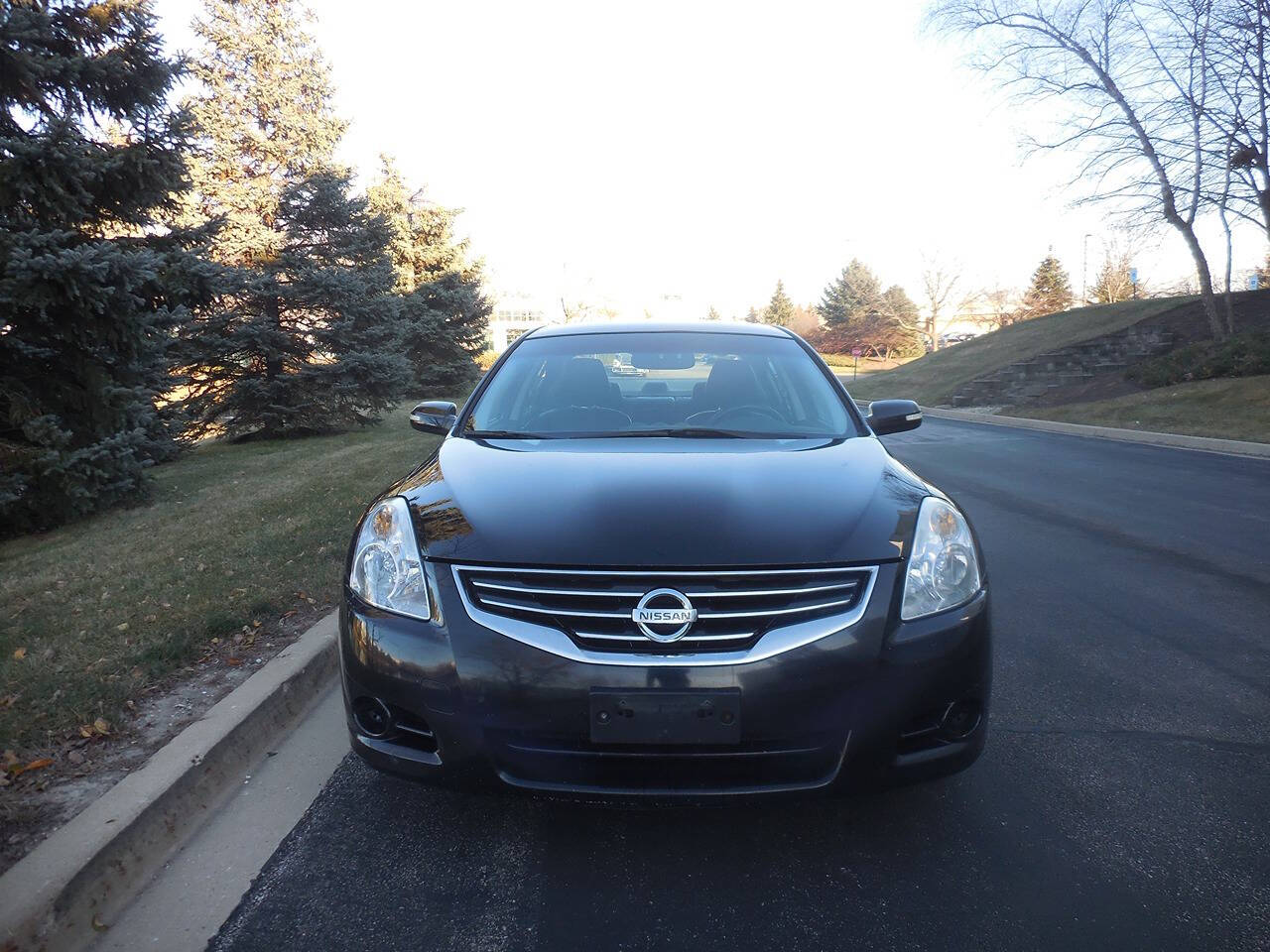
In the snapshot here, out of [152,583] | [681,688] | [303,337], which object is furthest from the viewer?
[303,337]

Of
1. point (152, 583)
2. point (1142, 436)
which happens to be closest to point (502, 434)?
point (152, 583)

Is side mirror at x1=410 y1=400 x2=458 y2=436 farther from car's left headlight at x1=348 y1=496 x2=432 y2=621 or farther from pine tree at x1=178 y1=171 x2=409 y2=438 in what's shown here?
pine tree at x1=178 y1=171 x2=409 y2=438

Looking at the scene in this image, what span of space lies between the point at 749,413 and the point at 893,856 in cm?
193

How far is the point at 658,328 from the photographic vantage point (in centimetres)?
450

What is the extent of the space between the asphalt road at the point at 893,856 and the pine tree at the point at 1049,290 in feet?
201

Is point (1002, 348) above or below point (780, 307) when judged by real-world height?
below

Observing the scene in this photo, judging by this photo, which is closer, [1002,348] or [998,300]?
[1002,348]

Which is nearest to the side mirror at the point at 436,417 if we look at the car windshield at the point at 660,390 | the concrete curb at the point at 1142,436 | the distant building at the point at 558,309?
the car windshield at the point at 660,390

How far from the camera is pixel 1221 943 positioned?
206cm

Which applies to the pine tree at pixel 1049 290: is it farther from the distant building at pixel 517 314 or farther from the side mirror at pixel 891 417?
the side mirror at pixel 891 417

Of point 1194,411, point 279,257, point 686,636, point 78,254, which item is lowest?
point 1194,411

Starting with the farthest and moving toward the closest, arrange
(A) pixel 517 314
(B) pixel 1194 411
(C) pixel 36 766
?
(A) pixel 517 314 < (B) pixel 1194 411 < (C) pixel 36 766

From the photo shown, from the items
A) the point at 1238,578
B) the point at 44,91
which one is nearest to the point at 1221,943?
the point at 1238,578

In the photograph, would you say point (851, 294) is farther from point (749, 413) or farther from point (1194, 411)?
point (749, 413)
